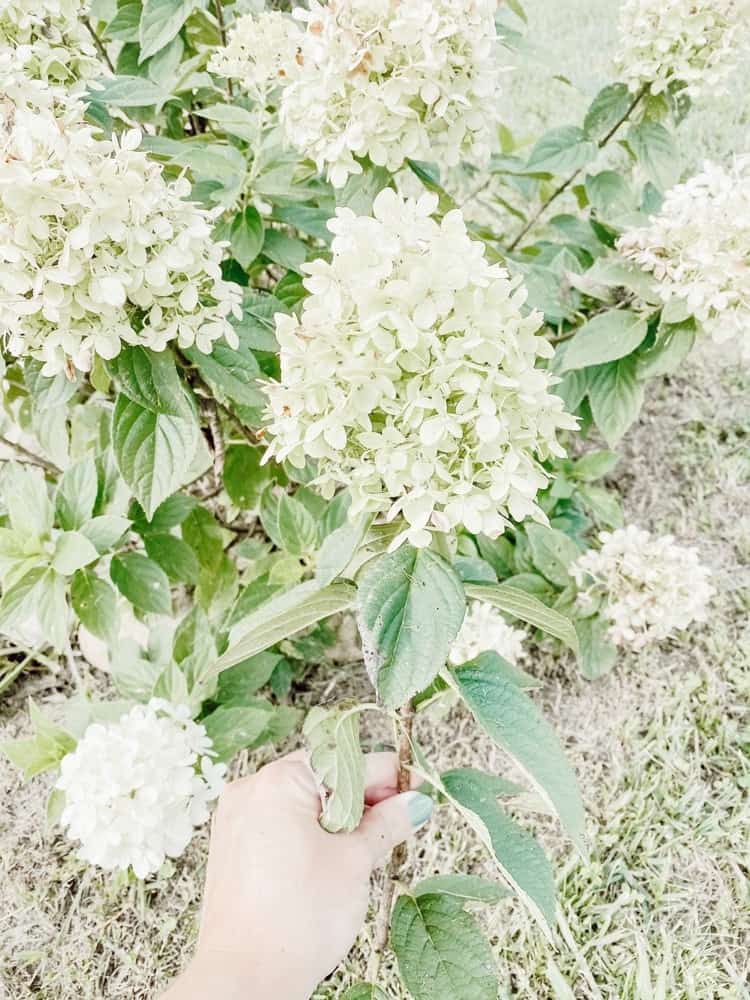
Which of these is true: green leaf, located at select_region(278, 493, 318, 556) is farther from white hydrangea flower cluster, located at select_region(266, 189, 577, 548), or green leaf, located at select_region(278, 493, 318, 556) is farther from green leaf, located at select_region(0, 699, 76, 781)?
white hydrangea flower cluster, located at select_region(266, 189, 577, 548)

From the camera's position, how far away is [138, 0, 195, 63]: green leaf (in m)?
1.64

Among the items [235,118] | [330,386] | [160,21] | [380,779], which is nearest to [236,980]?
[380,779]

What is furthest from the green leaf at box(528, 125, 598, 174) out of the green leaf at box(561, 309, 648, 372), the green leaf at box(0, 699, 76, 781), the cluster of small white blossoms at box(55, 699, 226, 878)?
the green leaf at box(0, 699, 76, 781)

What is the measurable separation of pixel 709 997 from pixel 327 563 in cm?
132

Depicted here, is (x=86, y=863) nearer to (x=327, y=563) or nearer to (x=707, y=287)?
(x=327, y=563)

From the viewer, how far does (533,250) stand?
2396 millimetres

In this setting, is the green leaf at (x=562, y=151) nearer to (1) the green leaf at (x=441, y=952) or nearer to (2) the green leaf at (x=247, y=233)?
(2) the green leaf at (x=247, y=233)

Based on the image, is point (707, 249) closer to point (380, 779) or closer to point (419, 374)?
point (419, 374)

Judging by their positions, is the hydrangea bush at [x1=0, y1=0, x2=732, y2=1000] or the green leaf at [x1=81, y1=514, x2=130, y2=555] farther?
the green leaf at [x1=81, y1=514, x2=130, y2=555]

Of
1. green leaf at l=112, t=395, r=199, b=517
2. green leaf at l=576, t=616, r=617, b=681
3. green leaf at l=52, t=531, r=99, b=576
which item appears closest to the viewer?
A: green leaf at l=112, t=395, r=199, b=517

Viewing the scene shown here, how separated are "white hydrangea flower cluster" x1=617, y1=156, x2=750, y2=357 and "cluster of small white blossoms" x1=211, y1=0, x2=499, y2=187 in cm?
36

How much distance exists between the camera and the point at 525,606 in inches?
36.8

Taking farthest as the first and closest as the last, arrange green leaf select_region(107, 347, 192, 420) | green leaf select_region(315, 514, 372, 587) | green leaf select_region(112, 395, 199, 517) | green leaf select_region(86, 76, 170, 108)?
green leaf select_region(86, 76, 170, 108), green leaf select_region(112, 395, 199, 517), green leaf select_region(107, 347, 192, 420), green leaf select_region(315, 514, 372, 587)

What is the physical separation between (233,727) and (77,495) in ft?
1.75
